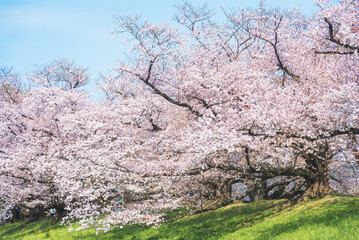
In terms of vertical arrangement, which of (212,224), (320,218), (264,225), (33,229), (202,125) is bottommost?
(212,224)

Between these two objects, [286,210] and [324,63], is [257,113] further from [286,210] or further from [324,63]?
[324,63]

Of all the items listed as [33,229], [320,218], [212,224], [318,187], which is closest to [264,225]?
[320,218]

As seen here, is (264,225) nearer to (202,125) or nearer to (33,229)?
(202,125)

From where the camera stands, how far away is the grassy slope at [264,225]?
8.42 m

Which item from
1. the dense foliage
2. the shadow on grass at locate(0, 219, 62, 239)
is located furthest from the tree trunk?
the shadow on grass at locate(0, 219, 62, 239)

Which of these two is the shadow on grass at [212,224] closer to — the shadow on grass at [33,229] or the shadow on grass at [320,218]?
the shadow on grass at [320,218]

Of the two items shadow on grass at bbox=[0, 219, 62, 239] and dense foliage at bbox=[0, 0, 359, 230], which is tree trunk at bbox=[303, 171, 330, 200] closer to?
dense foliage at bbox=[0, 0, 359, 230]

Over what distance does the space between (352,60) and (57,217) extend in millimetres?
22727

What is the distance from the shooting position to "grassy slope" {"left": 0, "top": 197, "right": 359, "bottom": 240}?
8.42 meters

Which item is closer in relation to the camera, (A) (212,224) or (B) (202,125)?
(B) (202,125)

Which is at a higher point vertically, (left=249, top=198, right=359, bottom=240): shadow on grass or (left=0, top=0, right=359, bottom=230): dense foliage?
(left=0, top=0, right=359, bottom=230): dense foliage

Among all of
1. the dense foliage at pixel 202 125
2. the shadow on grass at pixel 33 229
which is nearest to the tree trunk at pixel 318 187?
the dense foliage at pixel 202 125

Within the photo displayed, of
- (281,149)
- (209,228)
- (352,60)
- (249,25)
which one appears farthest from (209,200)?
(249,25)

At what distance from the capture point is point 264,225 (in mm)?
11227
